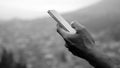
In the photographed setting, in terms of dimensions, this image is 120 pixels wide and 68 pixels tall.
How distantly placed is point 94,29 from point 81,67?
65011 millimetres

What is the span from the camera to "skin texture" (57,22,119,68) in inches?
82.4

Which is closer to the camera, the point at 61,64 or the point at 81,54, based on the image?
the point at 81,54

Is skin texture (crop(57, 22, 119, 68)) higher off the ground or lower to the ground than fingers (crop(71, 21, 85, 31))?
lower

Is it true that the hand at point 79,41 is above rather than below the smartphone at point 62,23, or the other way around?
below

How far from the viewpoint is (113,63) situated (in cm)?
212

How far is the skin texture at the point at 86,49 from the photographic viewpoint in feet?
6.87

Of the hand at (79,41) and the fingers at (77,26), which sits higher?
the fingers at (77,26)

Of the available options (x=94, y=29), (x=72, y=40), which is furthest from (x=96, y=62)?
(x=94, y=29)

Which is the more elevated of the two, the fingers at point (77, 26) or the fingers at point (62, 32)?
the fingers at point (77, 26)

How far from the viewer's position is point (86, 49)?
6.86 feet

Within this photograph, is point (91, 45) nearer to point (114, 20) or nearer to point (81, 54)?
point (81, 54)

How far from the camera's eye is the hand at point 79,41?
210 centimetres

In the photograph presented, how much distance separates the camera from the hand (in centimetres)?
210

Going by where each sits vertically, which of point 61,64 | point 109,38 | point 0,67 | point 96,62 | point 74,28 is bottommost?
point 96,62
